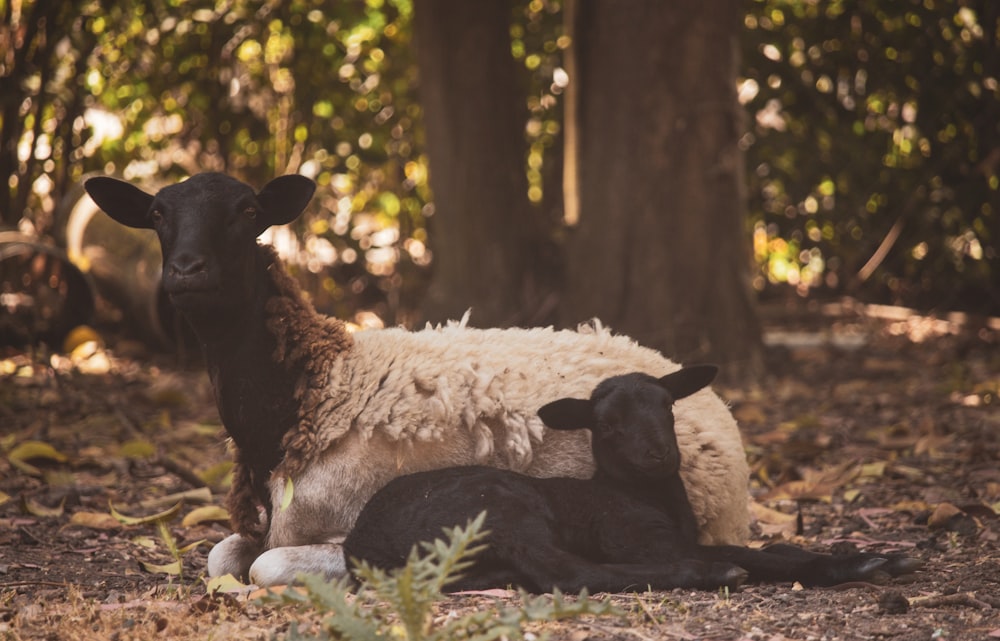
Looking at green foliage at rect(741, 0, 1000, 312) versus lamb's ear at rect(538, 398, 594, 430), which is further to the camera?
green foliage at rect(741, 0, 1000, 312)

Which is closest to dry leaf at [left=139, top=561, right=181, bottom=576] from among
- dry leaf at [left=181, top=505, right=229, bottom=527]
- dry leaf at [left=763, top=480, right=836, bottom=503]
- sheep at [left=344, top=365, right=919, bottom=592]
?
dry leaf at [left=181, top=505, right=229, bottom=527]

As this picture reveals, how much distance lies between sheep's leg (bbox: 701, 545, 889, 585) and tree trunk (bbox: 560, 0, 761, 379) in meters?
4.40

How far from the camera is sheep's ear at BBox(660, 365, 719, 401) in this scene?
14.7ft

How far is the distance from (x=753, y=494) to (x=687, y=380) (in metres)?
1.87

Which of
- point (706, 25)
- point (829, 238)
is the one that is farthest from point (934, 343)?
point (706, 25)

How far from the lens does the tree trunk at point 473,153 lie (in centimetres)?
937

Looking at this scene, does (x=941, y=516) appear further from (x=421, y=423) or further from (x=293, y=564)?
(x=293, y=564)

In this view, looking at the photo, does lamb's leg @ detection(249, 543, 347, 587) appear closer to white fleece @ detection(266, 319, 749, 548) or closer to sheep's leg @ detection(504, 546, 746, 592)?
white fleece @ detection(266, 319, 749, 548)

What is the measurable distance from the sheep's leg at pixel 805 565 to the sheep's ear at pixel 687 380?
2.02ft

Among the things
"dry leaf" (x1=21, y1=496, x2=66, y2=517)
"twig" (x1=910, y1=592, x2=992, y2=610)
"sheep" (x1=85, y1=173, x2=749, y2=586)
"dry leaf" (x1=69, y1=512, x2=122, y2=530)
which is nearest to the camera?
"twig" (x1=910, y1=592, x2=992, y2=610)

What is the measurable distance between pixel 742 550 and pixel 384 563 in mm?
1300

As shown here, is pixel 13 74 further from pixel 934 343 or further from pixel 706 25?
pixel 934 343

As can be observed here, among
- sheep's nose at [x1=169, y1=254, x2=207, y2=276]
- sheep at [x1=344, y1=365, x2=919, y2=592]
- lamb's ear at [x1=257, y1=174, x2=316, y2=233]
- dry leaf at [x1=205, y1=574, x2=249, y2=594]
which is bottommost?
dry leaf at [x1=205, y1=574, x2=249, y2=594]

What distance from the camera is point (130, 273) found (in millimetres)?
10141
